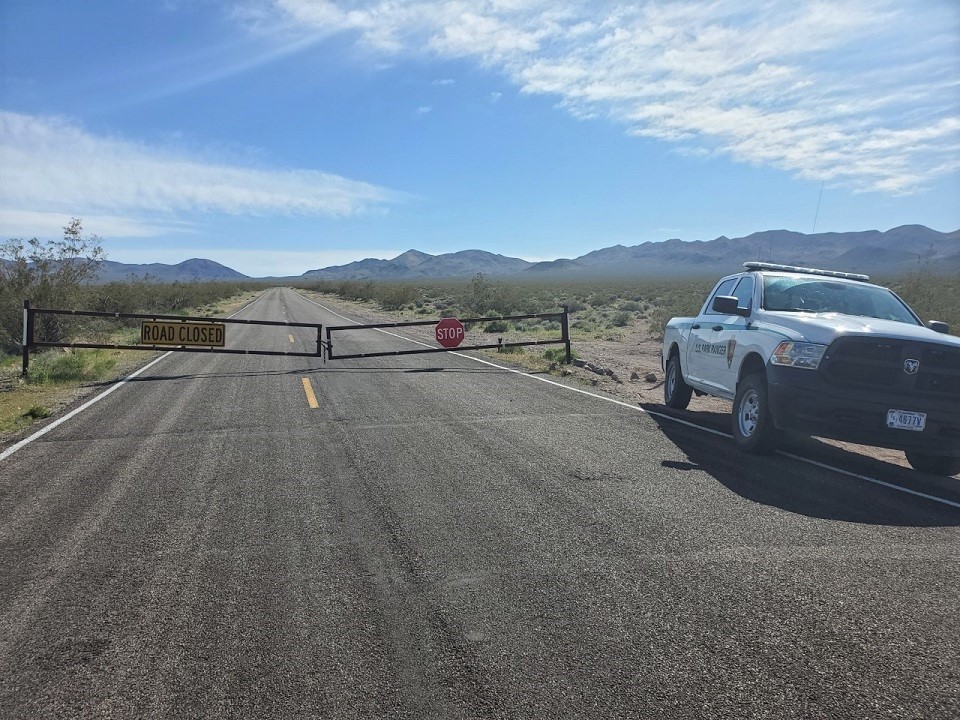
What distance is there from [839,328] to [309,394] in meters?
8.02

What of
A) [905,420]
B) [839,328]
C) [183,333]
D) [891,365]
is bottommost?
[905,420]

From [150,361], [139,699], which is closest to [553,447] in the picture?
[139,699]

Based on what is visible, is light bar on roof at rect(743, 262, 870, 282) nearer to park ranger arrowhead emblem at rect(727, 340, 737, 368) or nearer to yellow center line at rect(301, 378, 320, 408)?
park ranger arrowhead emblem at rect(727, 340, 737, 368)

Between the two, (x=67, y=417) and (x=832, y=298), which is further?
(x=67, y=417)

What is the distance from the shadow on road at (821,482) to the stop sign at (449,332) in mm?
9110

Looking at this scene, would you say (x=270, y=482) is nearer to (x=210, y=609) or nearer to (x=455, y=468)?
(x=455, y=468)

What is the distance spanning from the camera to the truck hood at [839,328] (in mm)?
7145

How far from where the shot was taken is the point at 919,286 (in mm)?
25266

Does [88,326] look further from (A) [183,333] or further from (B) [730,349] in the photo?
(B) [730,349]

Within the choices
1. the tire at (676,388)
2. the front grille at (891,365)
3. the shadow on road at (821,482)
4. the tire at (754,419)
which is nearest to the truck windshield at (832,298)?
the tire at (754,419)

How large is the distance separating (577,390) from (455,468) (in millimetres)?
6191

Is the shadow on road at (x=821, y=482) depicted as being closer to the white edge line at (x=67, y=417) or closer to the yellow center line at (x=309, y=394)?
the yellow center line at (x=309, y=394)

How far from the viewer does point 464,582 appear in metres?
4.38

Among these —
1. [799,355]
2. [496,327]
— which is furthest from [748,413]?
[496,327]
